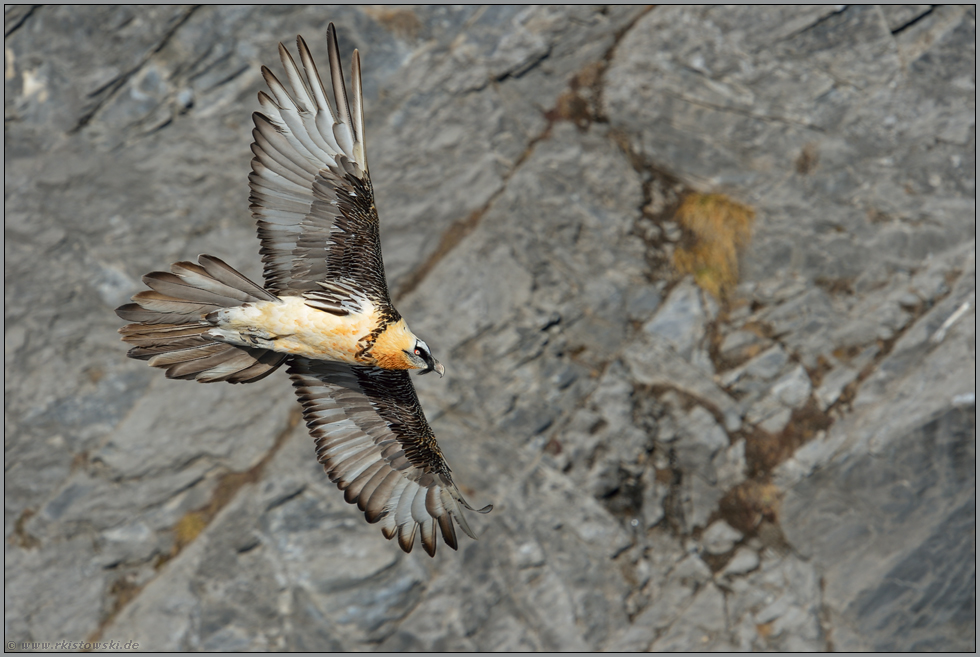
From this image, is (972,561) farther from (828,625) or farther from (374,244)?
(374,244)

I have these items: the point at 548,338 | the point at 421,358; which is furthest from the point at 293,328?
the point at 548,338

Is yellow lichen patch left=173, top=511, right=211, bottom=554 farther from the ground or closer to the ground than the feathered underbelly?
closer to the ground

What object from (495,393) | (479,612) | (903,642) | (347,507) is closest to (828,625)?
(903,642)

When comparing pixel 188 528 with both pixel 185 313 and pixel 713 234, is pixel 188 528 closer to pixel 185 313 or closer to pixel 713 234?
pixel 185 313

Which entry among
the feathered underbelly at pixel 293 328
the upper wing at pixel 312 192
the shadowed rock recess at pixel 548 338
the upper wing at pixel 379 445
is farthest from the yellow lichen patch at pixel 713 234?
the feathered underbelly at pixel 293 328

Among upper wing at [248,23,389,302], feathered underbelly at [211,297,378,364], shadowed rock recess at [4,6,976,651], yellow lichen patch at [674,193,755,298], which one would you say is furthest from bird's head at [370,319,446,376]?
yellow lichen patch at [674,193,755,298]

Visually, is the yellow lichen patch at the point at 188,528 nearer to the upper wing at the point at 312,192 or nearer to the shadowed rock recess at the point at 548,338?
the shadowed rock recess at the point at 548,338

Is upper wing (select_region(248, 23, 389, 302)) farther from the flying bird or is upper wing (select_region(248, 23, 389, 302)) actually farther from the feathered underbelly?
the feathered underbelly
